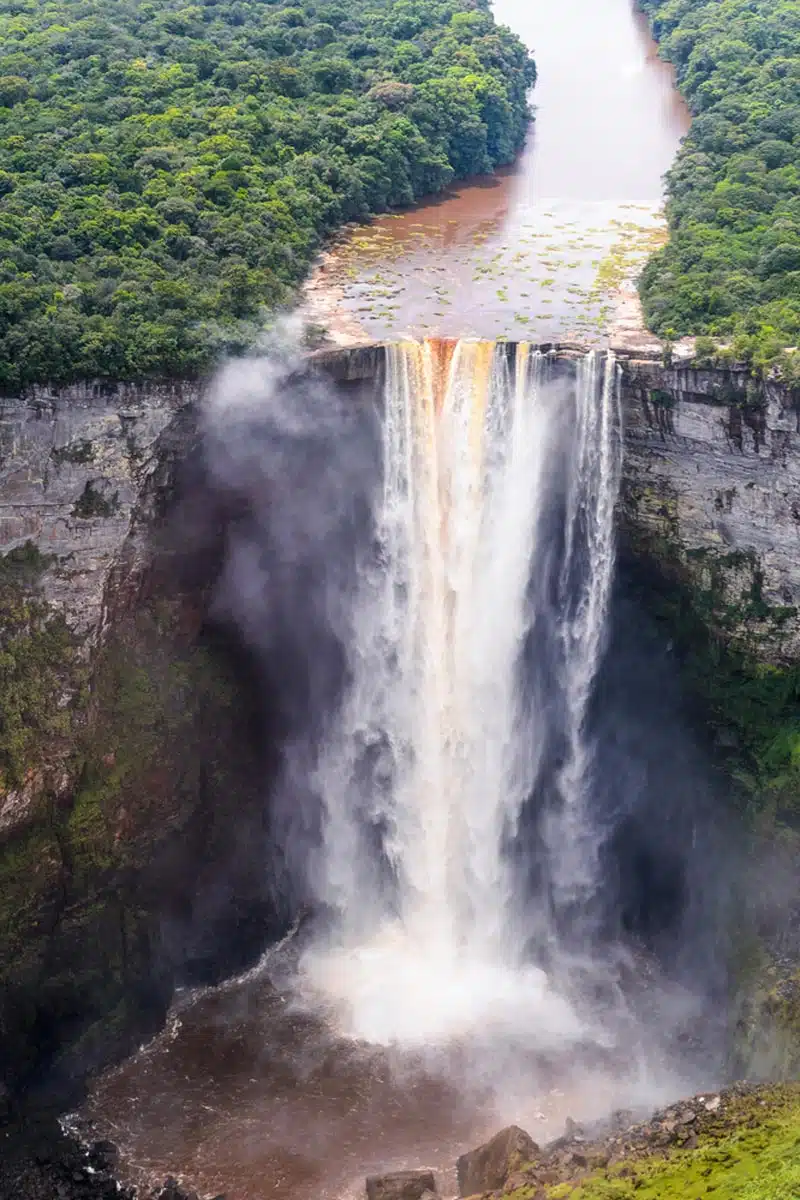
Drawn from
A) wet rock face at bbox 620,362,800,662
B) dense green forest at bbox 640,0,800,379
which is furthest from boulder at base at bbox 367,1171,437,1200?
dense green forest at bbox 640,0,800,379

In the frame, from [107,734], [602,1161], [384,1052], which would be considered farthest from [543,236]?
[602,1161]

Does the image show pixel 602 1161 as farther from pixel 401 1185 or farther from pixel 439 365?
pixel 439 365

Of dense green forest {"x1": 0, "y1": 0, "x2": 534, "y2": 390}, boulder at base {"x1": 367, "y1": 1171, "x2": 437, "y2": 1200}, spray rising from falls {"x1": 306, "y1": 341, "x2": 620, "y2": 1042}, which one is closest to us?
boulder at base {"x1": 367, "y1": 1171, "x2": 437, "y2": 1200}

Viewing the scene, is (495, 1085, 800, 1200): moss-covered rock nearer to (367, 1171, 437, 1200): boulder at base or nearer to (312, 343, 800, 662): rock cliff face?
(367, 1171, 437, 1200): boulder at base

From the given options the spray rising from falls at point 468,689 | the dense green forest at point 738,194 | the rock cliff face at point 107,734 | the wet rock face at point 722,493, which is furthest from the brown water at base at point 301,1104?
the dense green forest at point 738,194

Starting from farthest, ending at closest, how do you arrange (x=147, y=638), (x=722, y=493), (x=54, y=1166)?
1. (x=147, y=638)
2. (x=722, y=493)
3. (x=54, y=1166)

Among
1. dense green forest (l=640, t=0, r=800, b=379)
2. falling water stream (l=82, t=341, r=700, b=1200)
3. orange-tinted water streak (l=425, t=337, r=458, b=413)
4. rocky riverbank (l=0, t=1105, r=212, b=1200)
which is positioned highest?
dense green forest (l=640, t=0, r=800, b=379)
